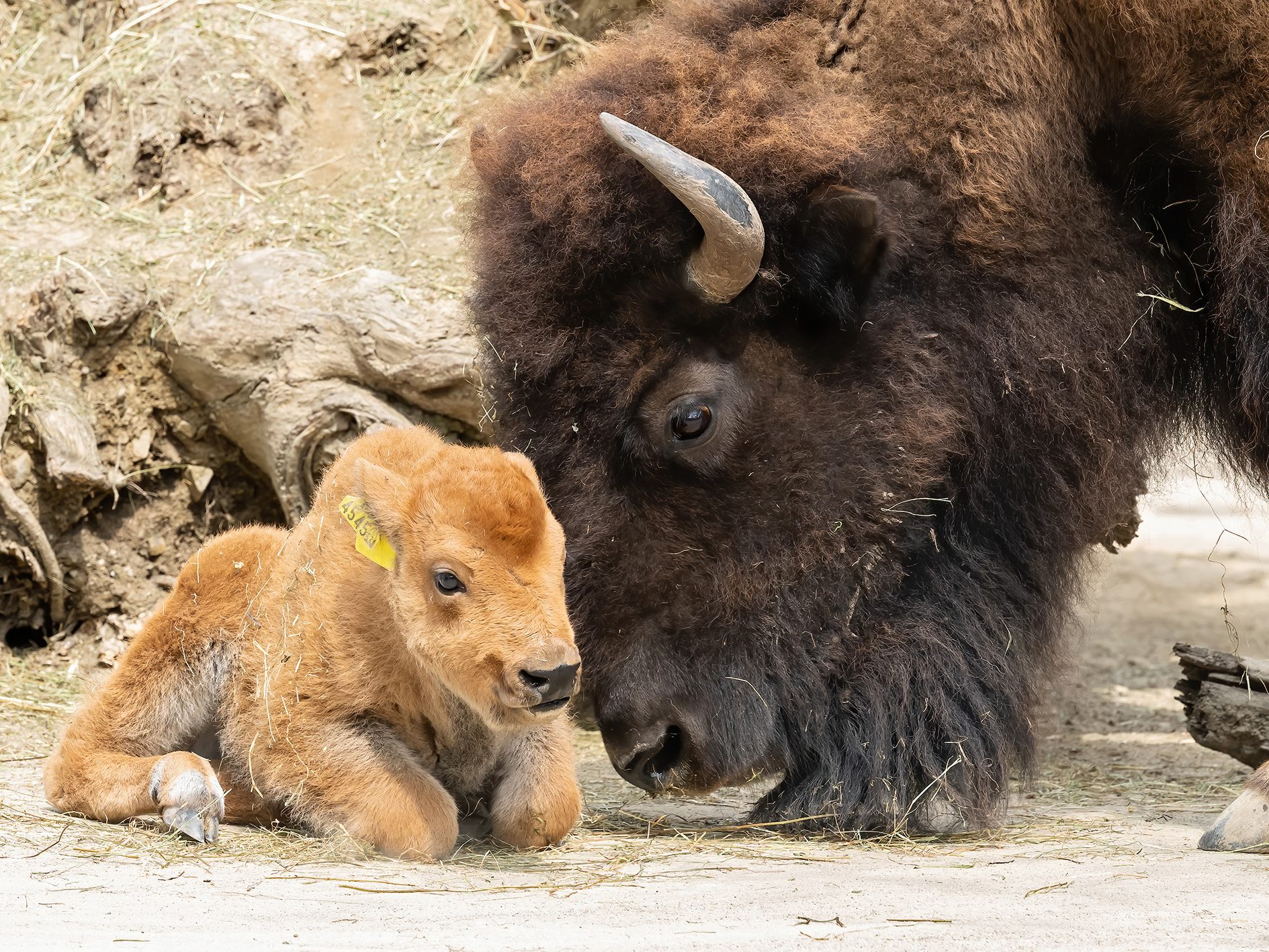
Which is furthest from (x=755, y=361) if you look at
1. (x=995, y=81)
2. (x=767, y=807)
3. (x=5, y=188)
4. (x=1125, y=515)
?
(x=5, y=188)

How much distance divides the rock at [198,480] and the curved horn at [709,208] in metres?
3.34

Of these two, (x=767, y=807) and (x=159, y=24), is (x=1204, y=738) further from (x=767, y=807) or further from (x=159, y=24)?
(x=159, y=24)

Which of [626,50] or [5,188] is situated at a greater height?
[626,50]

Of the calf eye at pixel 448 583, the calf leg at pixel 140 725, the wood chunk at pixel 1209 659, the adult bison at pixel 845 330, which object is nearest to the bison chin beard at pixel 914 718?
the adult bison at pixel 845 330

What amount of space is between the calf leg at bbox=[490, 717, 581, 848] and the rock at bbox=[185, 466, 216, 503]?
10.8 feet

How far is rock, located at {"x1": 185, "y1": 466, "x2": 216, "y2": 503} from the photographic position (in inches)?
254

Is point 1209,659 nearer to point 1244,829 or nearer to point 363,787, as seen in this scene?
point 1244,829

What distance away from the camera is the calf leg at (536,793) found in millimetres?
3570

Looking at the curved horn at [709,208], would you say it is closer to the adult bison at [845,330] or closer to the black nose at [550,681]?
the adult bison at [845,330]

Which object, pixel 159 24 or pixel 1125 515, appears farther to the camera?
pixel 159 24

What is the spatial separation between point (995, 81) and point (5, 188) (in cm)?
491

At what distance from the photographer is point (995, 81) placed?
4.04 m

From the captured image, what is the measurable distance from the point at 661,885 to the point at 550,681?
62cm

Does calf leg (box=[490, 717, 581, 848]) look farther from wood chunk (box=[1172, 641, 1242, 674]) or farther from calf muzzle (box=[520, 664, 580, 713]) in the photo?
wood chunk (box=[1172, 641, 1242, 674])
